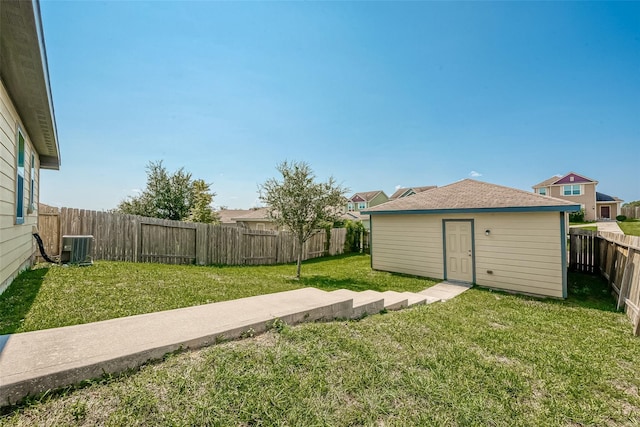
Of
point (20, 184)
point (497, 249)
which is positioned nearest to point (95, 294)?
point (20, 184)

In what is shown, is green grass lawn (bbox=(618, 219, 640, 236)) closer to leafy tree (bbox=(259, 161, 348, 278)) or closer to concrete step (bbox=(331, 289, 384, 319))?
leafy tree (bbox=(259, 161, 348, 278))

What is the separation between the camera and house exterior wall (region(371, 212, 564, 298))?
709cm

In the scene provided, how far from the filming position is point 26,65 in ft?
12.0

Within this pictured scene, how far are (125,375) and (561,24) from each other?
13003mm

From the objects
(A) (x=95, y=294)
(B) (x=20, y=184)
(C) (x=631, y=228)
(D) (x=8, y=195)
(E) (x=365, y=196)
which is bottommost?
(A) (x=95, y=294)

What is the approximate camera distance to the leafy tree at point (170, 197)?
680 inches

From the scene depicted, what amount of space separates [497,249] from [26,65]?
1057cm

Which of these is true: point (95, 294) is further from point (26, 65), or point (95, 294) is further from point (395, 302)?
point (395, 302)

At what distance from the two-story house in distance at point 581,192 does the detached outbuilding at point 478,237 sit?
91.0ft

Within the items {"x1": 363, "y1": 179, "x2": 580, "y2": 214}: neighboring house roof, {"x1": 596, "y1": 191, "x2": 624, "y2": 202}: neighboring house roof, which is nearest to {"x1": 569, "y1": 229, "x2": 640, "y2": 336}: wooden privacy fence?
{"x1": 363, "y1": 179, "x2": 580, "y2": 214}: neighboring house roof

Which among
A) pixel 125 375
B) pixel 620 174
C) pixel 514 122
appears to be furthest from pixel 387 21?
pixel 620 174

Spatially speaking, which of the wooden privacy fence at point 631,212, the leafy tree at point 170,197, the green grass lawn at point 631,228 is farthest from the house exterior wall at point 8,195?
the wooden privacy fence at point 631,212

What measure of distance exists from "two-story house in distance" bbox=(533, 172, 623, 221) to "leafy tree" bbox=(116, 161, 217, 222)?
33608 millimetres

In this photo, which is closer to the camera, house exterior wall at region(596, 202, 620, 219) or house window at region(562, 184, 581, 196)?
house window at region(562, 184, 581, 196)
